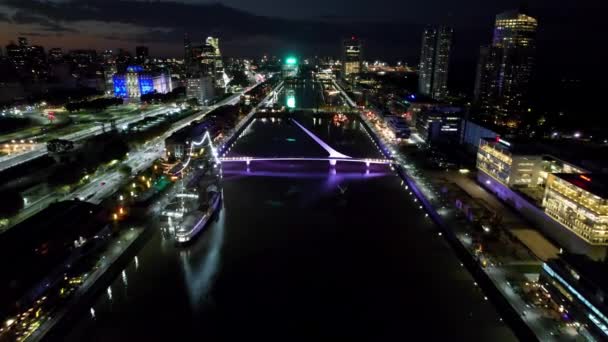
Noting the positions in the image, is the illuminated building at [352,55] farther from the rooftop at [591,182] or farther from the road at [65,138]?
the rooftop at [591,182]

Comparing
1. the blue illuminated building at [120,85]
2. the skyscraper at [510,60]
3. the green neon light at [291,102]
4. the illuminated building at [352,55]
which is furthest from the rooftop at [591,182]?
the illuminated building at [352,55]

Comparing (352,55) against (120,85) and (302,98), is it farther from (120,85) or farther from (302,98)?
(120,85)

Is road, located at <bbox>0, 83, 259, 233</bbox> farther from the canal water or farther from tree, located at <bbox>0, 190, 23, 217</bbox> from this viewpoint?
the canal water

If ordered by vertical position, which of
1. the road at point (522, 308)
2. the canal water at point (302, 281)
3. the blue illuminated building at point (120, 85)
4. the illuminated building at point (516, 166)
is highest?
the blue illuminated building at point (120, 85)

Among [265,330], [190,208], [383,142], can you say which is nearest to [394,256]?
[265,330]

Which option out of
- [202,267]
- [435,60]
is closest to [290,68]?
[435,60]
